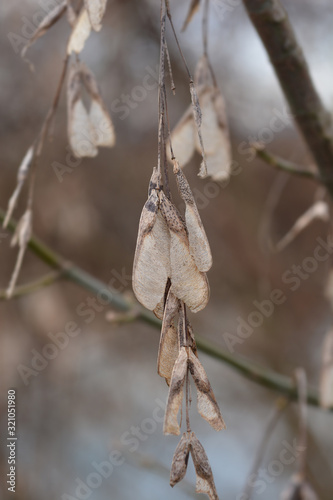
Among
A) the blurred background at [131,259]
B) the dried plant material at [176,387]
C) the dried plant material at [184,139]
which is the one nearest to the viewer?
the dried plant material at [176,387]

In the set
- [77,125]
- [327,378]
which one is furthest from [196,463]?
[327,378]

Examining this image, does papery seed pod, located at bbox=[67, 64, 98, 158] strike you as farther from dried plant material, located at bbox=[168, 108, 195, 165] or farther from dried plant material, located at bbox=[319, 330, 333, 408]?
dried plant material, located at bbox=[319, 330, 333, 408]

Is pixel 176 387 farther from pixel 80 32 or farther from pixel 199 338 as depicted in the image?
pixel 199 338

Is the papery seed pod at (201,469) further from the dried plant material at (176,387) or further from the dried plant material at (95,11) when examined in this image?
the dried plant material at (95,11)

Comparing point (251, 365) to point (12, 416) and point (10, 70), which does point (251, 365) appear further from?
point (10, 70)

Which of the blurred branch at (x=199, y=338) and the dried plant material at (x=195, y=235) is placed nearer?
the dried plant material at (x=195, y=235)

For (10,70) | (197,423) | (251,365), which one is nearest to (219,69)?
(10,70)

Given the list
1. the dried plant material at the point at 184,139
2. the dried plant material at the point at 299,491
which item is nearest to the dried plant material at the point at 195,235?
the dried plant material at the point at 184,139
